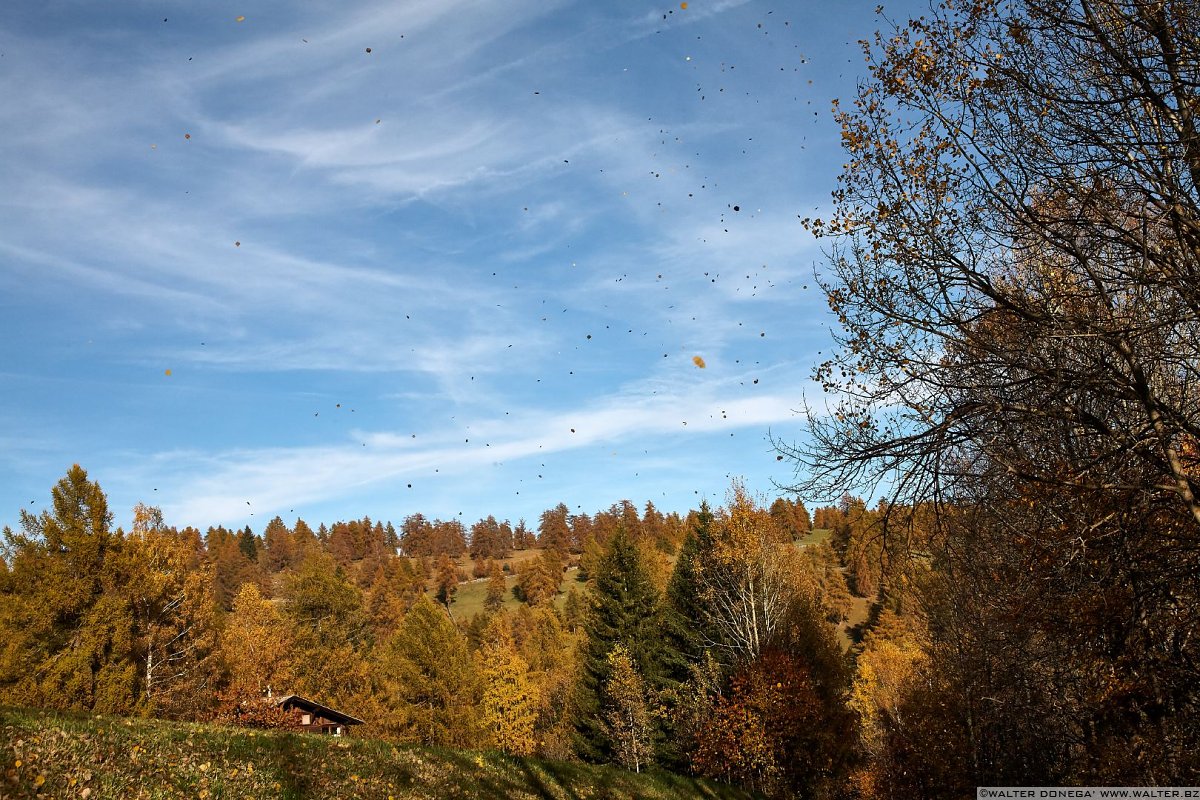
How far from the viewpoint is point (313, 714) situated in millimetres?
33031

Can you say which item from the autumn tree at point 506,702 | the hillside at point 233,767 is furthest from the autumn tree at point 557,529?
the hillside at point 233,767

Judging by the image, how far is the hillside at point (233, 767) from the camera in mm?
6820

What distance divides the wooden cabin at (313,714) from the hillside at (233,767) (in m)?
21.4

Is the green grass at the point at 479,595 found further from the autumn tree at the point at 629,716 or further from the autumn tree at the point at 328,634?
the autumn tree at the point at 629,716

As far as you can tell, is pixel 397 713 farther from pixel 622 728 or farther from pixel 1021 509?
pixel 1021 509

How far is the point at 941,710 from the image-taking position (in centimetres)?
2519

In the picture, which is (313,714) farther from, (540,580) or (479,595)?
(479,595)

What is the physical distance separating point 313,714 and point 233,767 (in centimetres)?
2815

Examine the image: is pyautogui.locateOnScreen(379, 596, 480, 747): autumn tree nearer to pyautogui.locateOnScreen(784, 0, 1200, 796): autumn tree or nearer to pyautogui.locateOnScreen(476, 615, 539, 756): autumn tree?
pyautogui.locateOnScreen(476, 615, 539, 756): autumn tree

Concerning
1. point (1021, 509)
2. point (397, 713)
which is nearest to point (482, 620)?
point (397, 713)

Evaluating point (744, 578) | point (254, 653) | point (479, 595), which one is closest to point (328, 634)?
point (254, 653)

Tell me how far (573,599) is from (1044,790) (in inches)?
3128

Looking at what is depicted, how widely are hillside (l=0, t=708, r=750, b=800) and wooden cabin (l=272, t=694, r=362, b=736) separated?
2145 centimetres

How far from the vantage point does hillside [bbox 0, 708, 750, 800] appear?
22.4 feet
